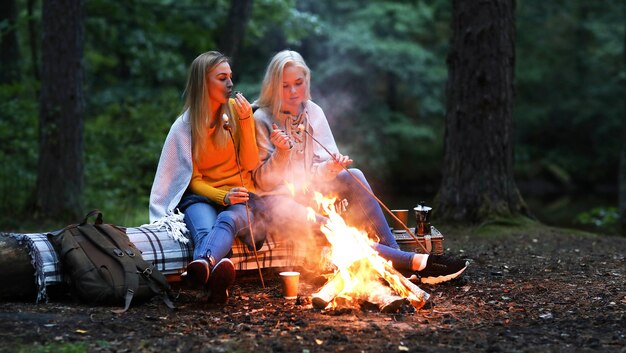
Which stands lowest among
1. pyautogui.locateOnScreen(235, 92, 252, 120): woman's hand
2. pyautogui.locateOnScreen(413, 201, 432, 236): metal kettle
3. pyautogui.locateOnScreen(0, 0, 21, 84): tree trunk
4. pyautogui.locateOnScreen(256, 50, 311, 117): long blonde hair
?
pyautogui.locateOnScreen(413, 201, 432, 236): metal kettle

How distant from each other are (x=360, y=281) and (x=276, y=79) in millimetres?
1600

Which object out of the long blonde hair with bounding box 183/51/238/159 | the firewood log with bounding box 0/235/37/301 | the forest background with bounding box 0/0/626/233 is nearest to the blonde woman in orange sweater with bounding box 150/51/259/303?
the long blonde hair with bounding box 183/51/238/159

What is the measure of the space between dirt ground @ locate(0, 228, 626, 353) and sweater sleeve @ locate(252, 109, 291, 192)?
0.65m

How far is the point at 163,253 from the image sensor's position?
4598mm

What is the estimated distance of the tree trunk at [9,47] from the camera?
34.8 feet

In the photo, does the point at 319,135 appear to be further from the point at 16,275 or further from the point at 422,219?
the point at 16,275

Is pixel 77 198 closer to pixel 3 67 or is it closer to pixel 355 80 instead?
pixel 3 67

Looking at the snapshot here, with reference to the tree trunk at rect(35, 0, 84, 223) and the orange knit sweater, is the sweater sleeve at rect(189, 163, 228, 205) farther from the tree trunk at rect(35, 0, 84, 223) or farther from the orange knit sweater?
the tree trunk at rect(35, 0, 84, 223)

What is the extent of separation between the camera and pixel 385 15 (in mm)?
19500

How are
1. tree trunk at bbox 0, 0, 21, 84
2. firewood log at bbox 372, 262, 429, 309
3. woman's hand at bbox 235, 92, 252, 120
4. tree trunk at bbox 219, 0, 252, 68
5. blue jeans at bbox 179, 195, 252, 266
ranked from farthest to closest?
tree trunk at bbox 219, 0, 252, 68 → tree trunk at bbox 0, 0, 21, 84 → woman's hand at bbox 235, 92, 252, 120 → blue jeans at bbox 179, 195, 252, 266 → firewood log at bbox 372, 262, 429, 309

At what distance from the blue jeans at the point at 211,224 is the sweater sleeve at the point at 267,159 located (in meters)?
0.29

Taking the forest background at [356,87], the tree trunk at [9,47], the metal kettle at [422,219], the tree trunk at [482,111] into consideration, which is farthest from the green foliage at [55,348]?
the tree trunk at [9,47]

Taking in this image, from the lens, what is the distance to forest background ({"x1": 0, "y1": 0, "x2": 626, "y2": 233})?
9.85 meters

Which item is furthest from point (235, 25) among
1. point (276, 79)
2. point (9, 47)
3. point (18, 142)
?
point (276, 79)
